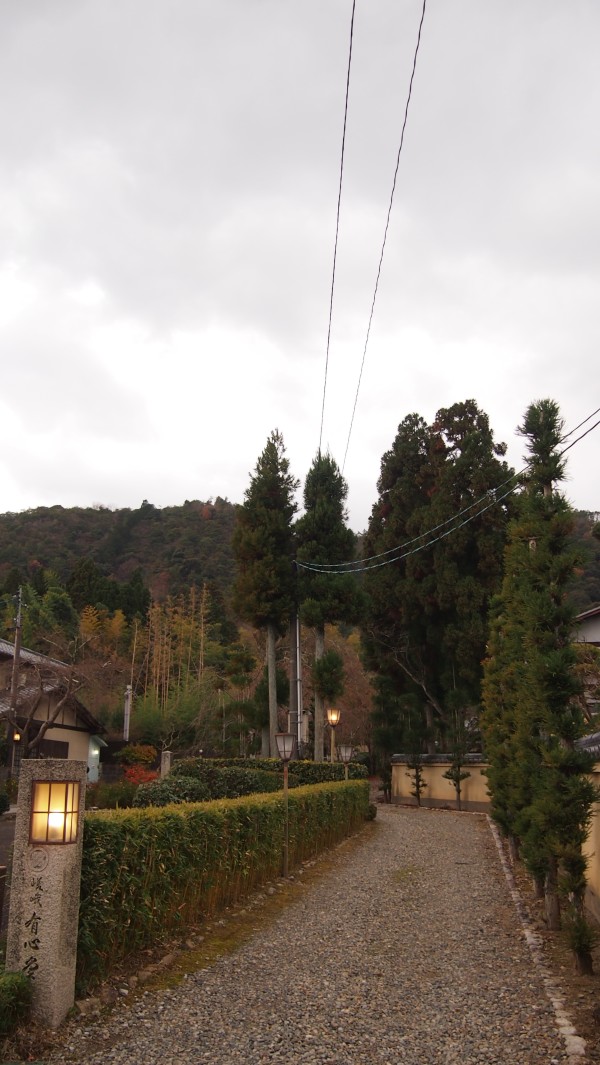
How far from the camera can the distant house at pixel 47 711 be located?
926 inches

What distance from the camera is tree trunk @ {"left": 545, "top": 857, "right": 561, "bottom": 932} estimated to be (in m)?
7.05

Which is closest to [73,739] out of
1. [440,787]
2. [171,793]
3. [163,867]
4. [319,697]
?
[319,697]

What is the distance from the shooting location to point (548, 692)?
661cm

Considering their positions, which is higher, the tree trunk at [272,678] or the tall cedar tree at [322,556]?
the tall cedar tree at [322,556]

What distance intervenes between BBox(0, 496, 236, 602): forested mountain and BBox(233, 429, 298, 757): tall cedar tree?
29.6m

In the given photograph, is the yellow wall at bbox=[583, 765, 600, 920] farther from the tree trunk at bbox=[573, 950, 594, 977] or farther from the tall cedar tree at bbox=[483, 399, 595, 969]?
the tree trunk at bbox=[573, 950, 594, 977]

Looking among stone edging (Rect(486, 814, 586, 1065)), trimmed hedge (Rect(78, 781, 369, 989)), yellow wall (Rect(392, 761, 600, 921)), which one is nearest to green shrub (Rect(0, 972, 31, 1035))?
trimmed hedge (Rect(78, 781, 369, 989))

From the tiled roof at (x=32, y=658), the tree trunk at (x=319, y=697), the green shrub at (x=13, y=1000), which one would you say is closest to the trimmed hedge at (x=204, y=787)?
the green shrub at (x=13, y=1000)

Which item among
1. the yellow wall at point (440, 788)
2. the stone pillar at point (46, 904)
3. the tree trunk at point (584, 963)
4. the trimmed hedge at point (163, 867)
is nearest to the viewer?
the stone pillar at point (46, 904)

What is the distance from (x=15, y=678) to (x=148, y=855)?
55.6 feet

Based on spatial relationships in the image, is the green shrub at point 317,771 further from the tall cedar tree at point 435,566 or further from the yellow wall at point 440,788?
the tall cedar tree at point 435,566

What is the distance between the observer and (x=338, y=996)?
5105 mm

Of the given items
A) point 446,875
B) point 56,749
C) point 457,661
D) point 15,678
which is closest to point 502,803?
point 446,875

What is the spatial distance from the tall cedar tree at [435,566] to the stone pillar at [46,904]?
19383 millimetres
